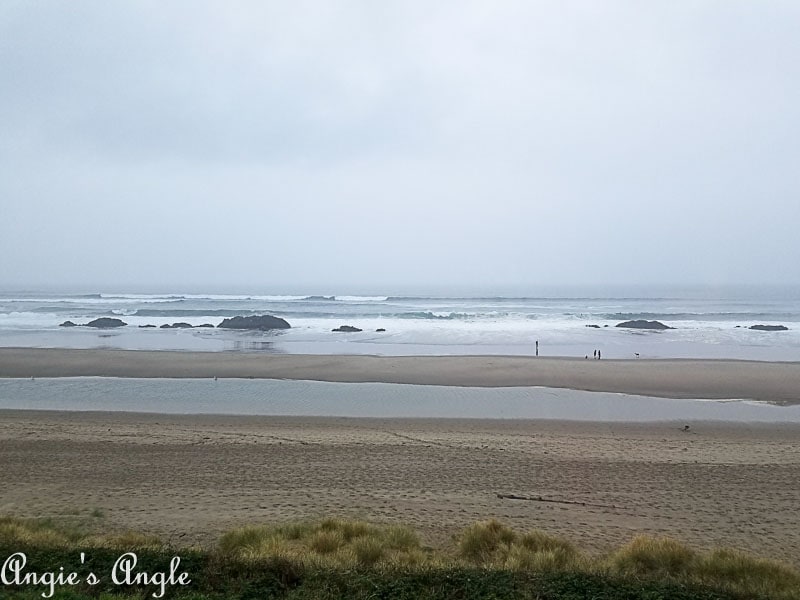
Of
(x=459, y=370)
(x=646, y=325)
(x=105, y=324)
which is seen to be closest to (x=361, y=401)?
(x=459, y=370)

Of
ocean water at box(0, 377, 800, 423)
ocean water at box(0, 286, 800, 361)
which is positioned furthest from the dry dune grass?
ocean water at box(0, 286, 800, 361)

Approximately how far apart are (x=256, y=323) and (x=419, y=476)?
3051 cm

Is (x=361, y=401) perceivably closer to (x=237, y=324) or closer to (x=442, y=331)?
(x=442, y=331)

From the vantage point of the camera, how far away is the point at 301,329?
37250 mm

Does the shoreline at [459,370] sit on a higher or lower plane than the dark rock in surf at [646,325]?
lower

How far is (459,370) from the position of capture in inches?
802

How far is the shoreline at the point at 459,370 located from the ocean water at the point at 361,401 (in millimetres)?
1094

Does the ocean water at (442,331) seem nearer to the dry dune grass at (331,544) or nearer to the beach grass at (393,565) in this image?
the dry dune grass at (331,544)

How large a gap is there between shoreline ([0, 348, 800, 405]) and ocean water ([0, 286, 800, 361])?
248 centimetres

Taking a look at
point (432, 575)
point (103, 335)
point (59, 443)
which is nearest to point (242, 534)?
point (432, 575)

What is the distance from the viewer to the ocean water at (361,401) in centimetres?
1369

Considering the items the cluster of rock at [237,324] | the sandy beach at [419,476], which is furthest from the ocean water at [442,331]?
the sandy beach at [419,476]

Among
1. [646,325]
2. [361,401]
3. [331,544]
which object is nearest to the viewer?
[331,544]

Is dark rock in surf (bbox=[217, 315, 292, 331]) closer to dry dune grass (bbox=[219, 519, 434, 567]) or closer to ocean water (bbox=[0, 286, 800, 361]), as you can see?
ocean water (bbox=[0, 286, 800, 361])
